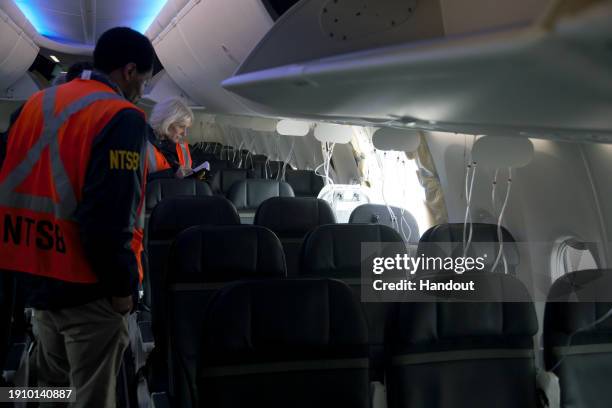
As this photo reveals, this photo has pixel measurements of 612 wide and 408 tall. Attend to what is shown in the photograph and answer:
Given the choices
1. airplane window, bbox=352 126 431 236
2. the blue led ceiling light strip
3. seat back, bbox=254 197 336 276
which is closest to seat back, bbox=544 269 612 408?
seat back, bbox=254 197 336 276

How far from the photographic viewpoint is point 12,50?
438 inches

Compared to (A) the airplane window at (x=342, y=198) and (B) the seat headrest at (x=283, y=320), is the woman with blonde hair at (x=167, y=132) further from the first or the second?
(B) the seat headrest at (x=283, y=320)

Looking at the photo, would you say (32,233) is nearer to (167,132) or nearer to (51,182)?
(51,182)

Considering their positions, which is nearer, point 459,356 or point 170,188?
point 459,356

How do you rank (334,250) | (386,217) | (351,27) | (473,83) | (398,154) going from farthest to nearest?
(398,154) → (386,217) → (334,250) → (351,27) → (473,83)

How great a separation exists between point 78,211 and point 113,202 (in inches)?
5.6

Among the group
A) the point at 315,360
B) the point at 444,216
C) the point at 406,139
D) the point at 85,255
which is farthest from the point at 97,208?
the point at 444,216

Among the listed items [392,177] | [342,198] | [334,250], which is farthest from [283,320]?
[392,177]

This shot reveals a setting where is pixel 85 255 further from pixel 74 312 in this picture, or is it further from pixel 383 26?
pixel 383 26

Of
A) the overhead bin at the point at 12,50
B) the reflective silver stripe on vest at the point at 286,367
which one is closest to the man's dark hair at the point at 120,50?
the reflective silver stripe on vest at the point at 286,367

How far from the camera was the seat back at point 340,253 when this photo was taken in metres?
3.83

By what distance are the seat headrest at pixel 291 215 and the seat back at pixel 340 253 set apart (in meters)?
1.41

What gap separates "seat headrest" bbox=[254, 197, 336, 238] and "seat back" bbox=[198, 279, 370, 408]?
3.03 metres

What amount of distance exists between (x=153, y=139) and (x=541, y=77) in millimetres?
5085
